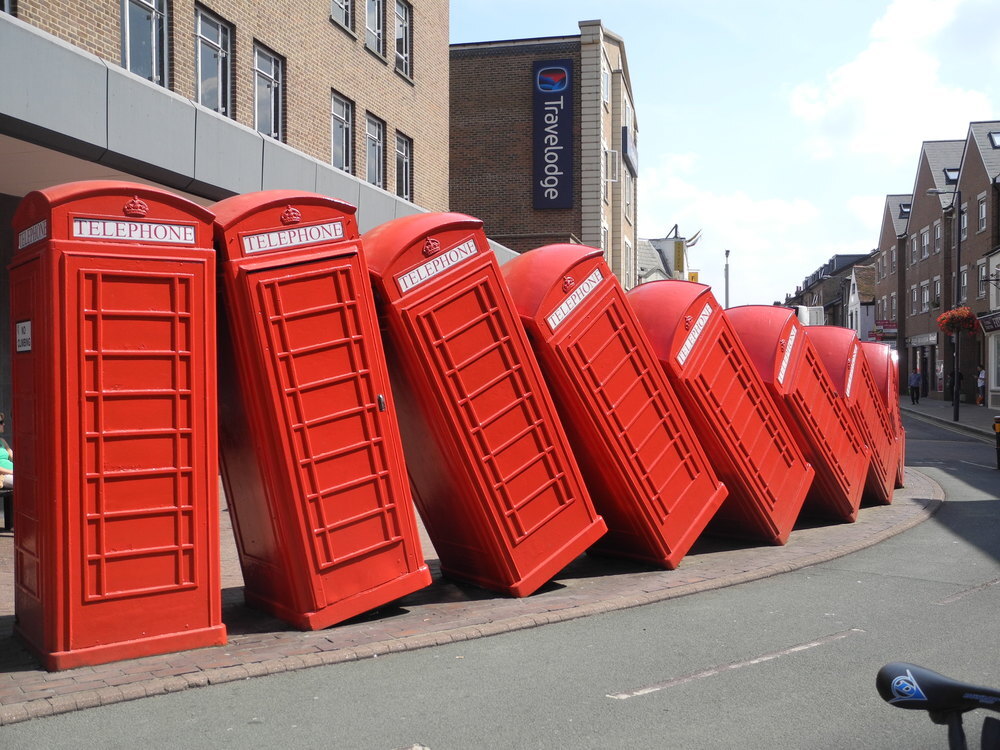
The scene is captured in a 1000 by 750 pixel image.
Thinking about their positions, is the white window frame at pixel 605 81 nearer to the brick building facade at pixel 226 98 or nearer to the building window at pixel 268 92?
the brick building facade at pixel 226 98

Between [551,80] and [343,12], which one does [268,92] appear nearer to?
[343,12]

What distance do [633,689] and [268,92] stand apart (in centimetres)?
1472

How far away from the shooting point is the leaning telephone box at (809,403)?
1051 centimetres

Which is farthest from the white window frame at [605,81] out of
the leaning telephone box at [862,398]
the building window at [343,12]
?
the leaning telephone box at [862,398]

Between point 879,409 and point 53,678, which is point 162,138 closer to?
point 53,678

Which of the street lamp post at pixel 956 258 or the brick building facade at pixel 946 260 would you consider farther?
the brick building facade at pixel 946 260

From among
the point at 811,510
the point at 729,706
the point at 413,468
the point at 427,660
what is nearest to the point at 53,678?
the point at 427,660

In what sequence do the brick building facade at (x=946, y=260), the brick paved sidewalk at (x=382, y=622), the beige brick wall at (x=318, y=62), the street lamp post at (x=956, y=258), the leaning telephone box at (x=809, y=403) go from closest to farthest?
the brick paved sidewalk at (x=382, y=622) → the leaning telephone box at (x=809, y=403) → the beige brick wall at (x=318, y=62) → the street lamp post at (x=956, y=258) → the brick building facade at (x=946, y=260)

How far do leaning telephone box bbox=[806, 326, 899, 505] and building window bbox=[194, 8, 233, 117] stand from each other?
9.84 meters

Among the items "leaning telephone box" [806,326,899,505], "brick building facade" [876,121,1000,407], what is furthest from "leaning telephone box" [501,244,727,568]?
"brick building facade" [876,121,1000,407]

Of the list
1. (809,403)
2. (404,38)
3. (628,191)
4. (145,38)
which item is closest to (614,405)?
(809,403)

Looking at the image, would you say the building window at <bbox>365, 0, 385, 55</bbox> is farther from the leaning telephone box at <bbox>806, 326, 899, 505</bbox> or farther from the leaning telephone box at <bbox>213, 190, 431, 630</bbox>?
the leaning telephone box at <bbox>213, 190, 431, 630</bbox>

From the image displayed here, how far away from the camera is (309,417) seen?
243 inches

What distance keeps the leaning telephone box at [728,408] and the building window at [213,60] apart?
29.6 feet
